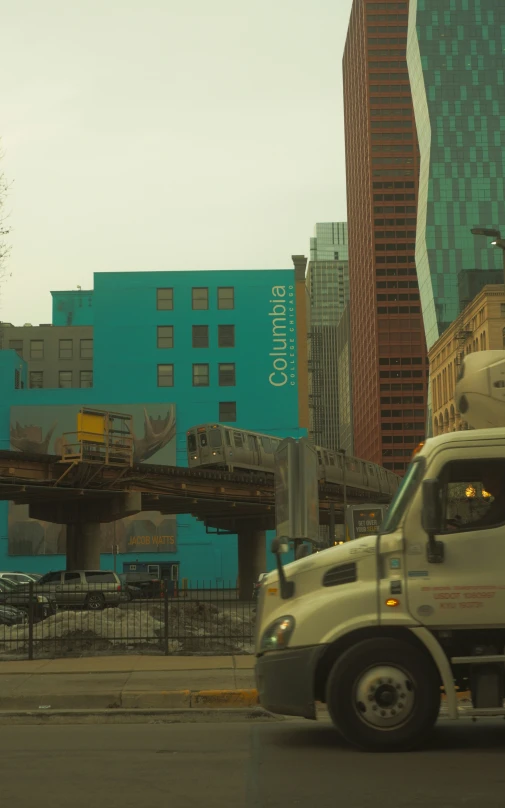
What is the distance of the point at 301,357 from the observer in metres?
86.9

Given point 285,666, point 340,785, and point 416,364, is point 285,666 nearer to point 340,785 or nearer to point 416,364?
point 340,785

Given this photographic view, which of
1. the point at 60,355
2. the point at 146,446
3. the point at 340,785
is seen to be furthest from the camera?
the point at 60,355

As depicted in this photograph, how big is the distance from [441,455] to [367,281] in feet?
554

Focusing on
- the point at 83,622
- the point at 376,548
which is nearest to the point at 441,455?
the point at 376,548

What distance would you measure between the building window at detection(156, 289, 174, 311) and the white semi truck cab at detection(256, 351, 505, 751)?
78.0m

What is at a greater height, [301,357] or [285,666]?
[301,357]

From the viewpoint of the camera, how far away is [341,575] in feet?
28.5

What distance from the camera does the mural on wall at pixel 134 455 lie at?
80750 mm

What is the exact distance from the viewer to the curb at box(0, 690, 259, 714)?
40.8 feet

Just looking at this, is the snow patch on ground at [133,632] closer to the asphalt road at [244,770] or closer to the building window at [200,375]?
the asphalt road at [244,770]

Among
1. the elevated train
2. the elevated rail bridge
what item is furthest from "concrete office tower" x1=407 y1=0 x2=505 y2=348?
the elevated rail bridge

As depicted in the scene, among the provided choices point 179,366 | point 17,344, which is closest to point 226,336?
point 179,366

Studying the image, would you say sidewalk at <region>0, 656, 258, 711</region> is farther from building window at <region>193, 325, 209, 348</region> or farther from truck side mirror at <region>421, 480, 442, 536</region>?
building window at <region>193, 325, 209, 348</region>

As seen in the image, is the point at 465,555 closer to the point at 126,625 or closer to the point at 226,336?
the point at 126,625
